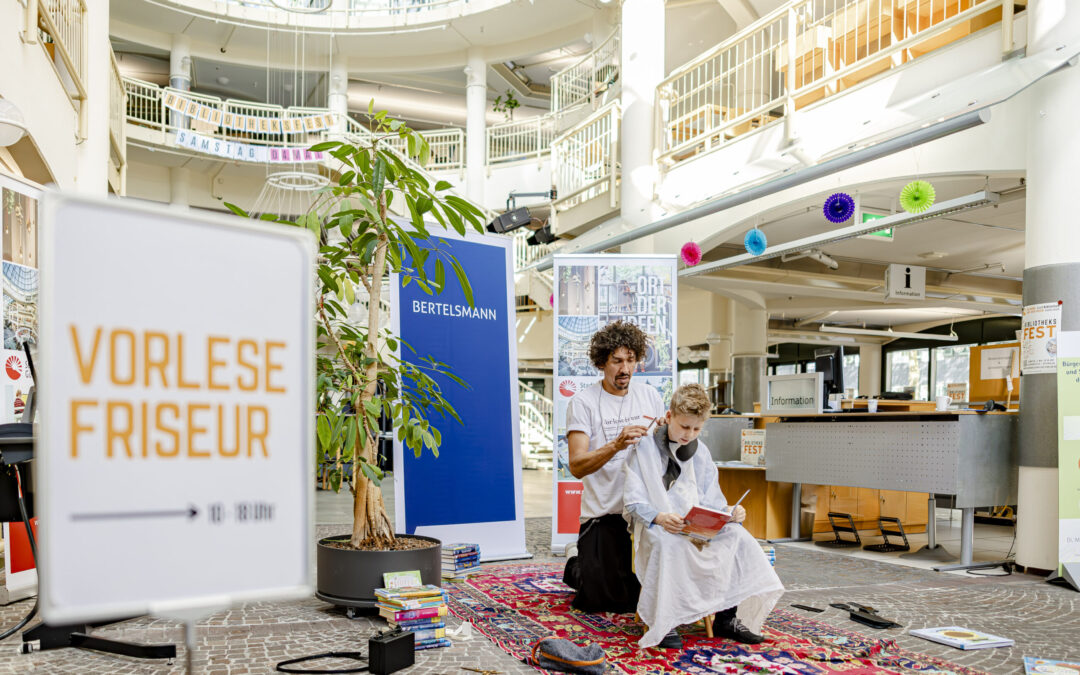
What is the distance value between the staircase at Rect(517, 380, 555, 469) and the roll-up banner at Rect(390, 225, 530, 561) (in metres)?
10.0

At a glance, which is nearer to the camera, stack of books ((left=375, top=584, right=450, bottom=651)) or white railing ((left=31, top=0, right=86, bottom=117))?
stack of books ((left=375, top=584, right=450, bottom=651))

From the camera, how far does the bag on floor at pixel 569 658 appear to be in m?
3.16

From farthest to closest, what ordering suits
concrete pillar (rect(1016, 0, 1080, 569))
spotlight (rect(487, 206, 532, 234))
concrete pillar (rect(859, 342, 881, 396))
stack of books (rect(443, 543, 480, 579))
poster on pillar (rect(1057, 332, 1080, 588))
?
concrete pillar (rect(859, 342, 881, 396)) < spotlight (rect(487, 206, 532, 234)) < concrete pillar (rect(1016, 0, 1080, 569)) < poster on pillar (rect(1057, 332, 1080, 588)) < stack of books (rect(443, 543, 480, 579))

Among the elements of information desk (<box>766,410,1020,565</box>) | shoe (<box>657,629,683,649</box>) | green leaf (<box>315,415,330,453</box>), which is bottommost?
shoe (<box>657,629,683,649</box>)

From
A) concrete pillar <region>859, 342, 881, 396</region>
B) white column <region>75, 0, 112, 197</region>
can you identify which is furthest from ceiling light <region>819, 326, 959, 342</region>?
white column <region>75, 0, 112, 197</region>

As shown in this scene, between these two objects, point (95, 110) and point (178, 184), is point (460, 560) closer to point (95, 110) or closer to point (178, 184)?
point (95, 110)

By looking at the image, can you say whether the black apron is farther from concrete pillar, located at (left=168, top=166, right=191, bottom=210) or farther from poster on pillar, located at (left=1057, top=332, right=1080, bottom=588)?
concrete pillar, located at (left=168, top=166, right=191, bottom=210)

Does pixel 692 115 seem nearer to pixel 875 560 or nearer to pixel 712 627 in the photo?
pixel 875 560

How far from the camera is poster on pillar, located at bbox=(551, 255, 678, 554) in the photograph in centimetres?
654

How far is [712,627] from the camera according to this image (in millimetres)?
3729

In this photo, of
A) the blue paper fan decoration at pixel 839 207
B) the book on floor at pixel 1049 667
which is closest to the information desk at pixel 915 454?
the blue paper fan decoration at pixel 839 207

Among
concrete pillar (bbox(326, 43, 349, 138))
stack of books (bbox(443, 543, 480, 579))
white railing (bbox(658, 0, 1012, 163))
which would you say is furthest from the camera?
concrete pillar (bbox(326, 43, 349, 138))

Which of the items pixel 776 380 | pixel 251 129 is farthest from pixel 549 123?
pixel 776 380

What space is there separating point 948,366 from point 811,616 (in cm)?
1714
